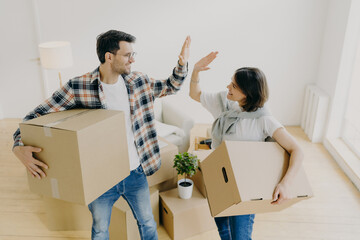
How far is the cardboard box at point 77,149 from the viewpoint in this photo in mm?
1211

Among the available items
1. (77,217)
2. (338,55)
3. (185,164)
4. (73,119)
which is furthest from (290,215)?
(73,119)

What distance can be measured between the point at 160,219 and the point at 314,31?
2.67m

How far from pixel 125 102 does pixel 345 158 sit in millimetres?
2388

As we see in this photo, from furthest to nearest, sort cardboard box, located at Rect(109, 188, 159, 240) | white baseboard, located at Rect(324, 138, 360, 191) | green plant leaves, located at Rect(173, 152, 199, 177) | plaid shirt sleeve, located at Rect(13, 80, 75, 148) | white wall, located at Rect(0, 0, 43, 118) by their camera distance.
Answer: white wall, located at Rect(0, 0, 43, 118), white baseboard, located at Rect(324, 138, 360, 191), green plant leaves, located at Rect(173, 152, 199, 177), cardboard box, located at Rect(109, 188, 159, 240), plaid shirt sleeve, located at Rect(13, 80, 75, 148)

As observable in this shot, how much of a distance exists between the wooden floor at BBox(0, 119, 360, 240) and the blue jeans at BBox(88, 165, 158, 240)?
54 cm

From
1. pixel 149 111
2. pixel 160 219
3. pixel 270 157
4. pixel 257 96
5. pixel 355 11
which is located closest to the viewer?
pixel 270 157

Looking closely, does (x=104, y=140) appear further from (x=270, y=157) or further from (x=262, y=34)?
(x=262, y=34)

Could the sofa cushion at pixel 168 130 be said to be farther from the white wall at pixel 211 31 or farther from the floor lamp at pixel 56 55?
the floor lamp at pixel 56 55

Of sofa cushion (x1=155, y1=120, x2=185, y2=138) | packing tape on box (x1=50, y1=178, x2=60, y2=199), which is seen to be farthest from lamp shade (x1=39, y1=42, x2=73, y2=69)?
packing tape on box (x1=50, y1=178, x2=60, y2=199)

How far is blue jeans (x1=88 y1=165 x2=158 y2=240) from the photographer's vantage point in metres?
1.60

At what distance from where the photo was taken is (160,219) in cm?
228

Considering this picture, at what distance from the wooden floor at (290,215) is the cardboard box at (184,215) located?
0.22 feet

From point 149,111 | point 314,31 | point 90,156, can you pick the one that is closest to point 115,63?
point 149,111

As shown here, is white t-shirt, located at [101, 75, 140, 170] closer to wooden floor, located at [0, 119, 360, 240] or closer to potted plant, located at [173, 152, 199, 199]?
potted plant, located at [173, 152, 199, 199]
